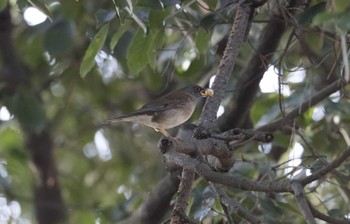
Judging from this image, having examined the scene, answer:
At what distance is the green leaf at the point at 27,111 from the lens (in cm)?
443

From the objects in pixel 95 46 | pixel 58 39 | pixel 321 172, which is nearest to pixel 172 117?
pixel 58 39

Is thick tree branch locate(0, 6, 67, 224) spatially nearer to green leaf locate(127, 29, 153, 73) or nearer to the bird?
the bird

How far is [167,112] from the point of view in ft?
15.1

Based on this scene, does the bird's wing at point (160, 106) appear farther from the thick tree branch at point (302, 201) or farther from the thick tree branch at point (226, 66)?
the thick tree branch at point (302, 201)

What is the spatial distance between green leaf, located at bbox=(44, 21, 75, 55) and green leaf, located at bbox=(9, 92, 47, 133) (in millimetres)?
324

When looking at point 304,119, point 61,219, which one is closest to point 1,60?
point 61,219

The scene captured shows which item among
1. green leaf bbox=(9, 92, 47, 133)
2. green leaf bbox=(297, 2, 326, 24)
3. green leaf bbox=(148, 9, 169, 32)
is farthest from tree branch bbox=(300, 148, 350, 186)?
green leaf bbox=(9, 92, 47, 133)

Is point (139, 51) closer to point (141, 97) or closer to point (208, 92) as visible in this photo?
point (208, 92)

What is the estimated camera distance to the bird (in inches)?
177

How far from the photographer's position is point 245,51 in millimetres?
4750

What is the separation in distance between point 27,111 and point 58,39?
1.47 feet

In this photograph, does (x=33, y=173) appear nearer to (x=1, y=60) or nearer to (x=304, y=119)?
(x=1, y=60)

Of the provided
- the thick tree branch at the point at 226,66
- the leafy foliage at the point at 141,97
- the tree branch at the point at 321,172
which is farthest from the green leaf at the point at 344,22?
the thick tree branch at the point at 226,66

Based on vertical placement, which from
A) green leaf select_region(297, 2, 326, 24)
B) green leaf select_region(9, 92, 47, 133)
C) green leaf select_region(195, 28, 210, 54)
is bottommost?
green leaf select_region(9, 92, 47, 133)
